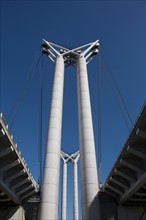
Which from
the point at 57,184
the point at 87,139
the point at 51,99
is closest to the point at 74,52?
the point at 51,99

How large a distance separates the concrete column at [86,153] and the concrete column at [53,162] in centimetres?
314

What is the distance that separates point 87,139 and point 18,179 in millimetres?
10521

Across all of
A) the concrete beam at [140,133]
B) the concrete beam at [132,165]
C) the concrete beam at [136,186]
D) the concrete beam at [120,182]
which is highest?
the concrete beam at [140,133]

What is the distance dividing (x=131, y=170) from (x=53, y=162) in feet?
32.2

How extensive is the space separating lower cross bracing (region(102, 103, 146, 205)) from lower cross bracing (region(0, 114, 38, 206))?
9.03 metres

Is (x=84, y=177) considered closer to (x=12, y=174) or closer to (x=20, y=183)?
(x=20, y=183)

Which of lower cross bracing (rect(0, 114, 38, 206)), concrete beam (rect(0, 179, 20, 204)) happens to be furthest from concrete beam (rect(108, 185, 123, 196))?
concrete beam (rect(0, 179, 20, 204))

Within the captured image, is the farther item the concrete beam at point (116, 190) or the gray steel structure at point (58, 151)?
the concrete beam at point (116, 190)

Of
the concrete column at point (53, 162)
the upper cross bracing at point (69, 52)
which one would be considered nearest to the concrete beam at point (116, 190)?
the concrete column at point (53, 162)

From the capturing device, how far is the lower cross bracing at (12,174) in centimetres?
1858

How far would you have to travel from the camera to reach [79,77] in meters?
40.4

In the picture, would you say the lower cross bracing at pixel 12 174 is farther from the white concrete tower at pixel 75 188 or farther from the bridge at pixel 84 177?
the white concrete tower at pixel 75 188

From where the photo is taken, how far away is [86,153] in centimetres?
3059

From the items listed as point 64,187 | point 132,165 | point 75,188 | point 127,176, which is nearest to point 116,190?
point 127,176
